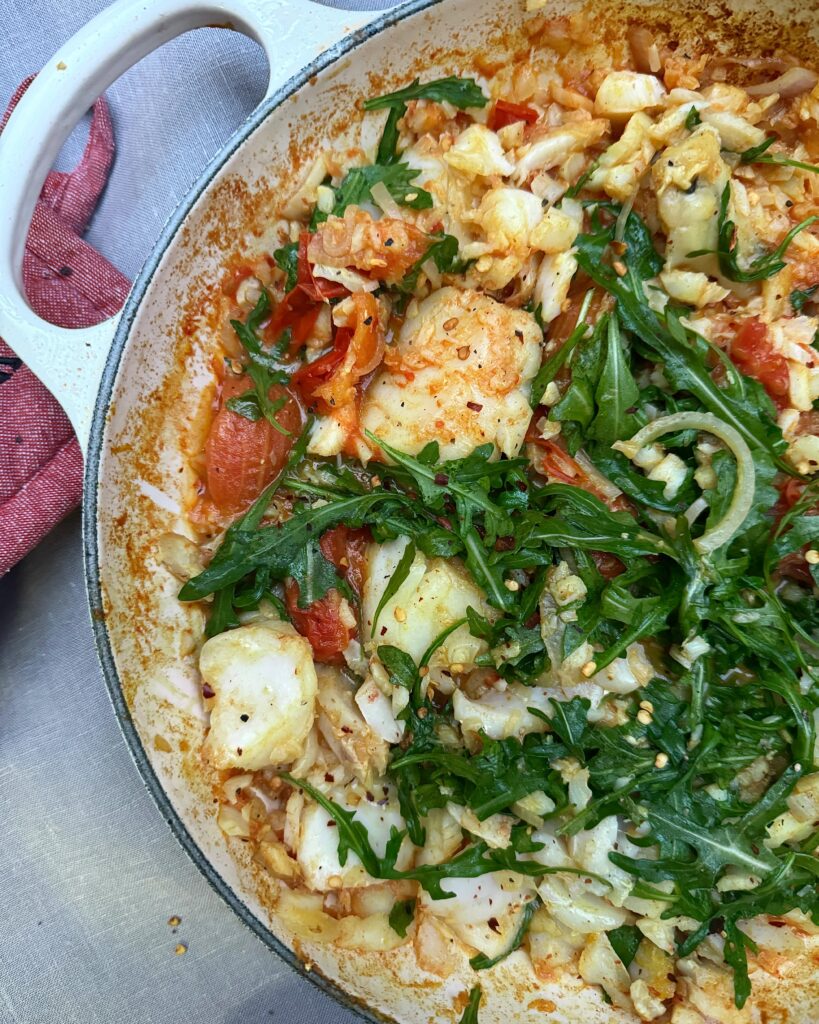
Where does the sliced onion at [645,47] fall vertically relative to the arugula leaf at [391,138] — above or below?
below

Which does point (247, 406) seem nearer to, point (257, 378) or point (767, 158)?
point (257, 378)

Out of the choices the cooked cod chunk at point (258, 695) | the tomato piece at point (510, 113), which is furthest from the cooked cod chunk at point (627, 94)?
the cooked cod chunk at point (258, 695)

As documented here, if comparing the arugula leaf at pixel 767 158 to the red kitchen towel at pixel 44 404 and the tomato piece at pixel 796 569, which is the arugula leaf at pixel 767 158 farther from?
the red kitchen towel at pixel 44 404

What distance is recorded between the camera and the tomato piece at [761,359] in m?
1.90

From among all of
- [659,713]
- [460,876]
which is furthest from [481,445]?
[460,876]

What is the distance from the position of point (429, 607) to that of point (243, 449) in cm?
68

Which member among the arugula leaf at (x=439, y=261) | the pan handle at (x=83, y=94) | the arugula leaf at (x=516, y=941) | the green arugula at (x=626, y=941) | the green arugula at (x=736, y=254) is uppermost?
the pan handle at (x=83, y=94)

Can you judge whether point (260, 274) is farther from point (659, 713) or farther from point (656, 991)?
point (656, 991)

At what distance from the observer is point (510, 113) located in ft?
6.81

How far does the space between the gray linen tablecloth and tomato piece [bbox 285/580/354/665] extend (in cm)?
86

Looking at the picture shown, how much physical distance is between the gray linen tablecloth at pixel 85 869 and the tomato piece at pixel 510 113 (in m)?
1.24

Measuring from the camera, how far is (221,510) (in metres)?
2.14

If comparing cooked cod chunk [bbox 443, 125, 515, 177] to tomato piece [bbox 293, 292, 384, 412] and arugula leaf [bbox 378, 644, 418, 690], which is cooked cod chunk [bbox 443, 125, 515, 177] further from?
arugula leaf [bbox 378, 644, 418, 690]

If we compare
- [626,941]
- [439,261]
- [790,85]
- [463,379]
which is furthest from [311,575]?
[790,85]
